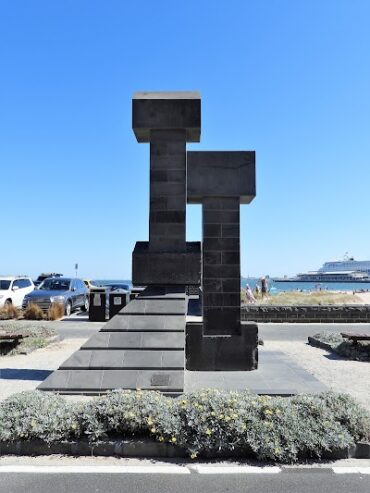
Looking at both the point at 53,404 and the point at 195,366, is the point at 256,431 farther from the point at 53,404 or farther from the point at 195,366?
the point at 195,366

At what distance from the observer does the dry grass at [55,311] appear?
19.2 metres

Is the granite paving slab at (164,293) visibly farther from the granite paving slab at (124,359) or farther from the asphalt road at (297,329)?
the asphalt road at (297,329)

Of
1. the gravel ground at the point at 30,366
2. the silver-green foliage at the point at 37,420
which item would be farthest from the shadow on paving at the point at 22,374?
the silver-green foliage at the point at 37,420

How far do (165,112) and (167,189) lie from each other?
4.89 ft

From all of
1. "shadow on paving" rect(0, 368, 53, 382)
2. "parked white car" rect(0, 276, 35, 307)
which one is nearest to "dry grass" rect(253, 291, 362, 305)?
"parked white car" rect(0, 276, 35, 307)

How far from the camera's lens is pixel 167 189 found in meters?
8.82

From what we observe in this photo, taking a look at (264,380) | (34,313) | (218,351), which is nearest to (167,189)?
(218,351)

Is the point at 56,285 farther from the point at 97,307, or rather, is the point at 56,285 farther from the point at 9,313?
the point at 97,307

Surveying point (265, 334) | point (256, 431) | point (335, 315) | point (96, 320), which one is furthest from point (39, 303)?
point (256, 431)

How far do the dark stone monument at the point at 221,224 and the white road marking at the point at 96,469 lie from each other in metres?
4.56

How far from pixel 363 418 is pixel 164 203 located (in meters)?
5.26

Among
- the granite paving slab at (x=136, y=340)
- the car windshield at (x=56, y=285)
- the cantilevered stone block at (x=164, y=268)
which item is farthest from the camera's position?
the car windshield at (x=56, y=285)

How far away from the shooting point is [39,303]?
20.1 m

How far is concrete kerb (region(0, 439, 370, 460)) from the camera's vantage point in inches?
186
